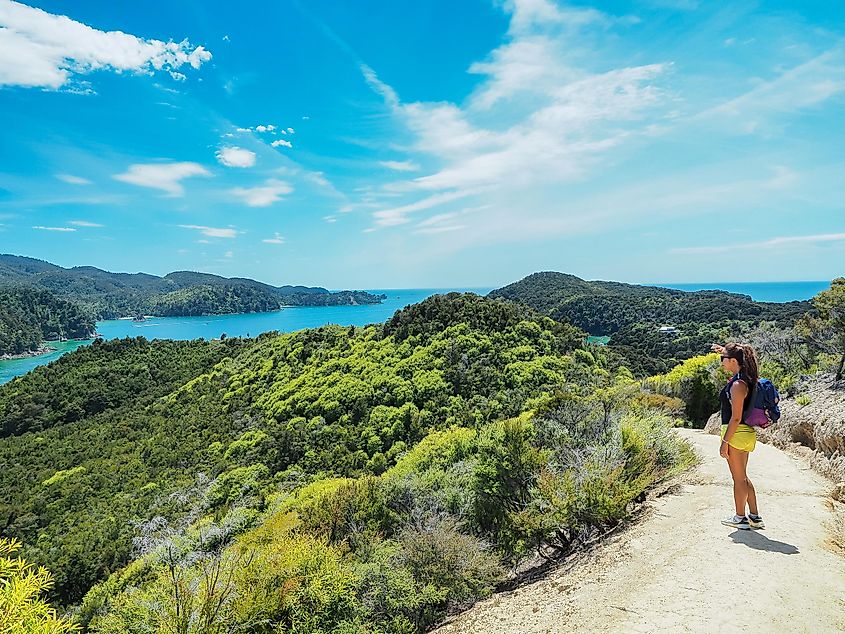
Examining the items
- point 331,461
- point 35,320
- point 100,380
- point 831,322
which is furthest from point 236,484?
point 35,320

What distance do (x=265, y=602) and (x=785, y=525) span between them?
28.9 ft

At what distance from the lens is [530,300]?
133 metres

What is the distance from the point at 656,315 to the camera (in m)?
105

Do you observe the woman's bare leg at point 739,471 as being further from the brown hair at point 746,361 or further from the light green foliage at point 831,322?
the light green foliage at point 831,322

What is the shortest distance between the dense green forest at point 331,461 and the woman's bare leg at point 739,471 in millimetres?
2355

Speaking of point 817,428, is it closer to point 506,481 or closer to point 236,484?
point 506,481

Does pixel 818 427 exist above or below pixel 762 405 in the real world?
below

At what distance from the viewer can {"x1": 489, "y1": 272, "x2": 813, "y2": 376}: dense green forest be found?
245ft

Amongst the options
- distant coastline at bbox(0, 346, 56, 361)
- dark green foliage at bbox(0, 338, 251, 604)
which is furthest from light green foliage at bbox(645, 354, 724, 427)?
distant coastline at bbox(0, 346, 56, 361)

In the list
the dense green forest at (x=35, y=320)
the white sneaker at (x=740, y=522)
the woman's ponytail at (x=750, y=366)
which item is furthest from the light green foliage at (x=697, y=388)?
the dense green forest at (x=35, y=320)

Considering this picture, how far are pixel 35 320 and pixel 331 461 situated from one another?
16175cm

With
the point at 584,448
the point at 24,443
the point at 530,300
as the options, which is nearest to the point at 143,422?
the point at 24,443

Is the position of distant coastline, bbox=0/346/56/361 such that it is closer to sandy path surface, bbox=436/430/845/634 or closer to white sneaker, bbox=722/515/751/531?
sandy path surface, bbox=436/430/845/634

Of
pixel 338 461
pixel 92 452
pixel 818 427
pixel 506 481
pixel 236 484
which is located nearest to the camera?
pixel 818 427
